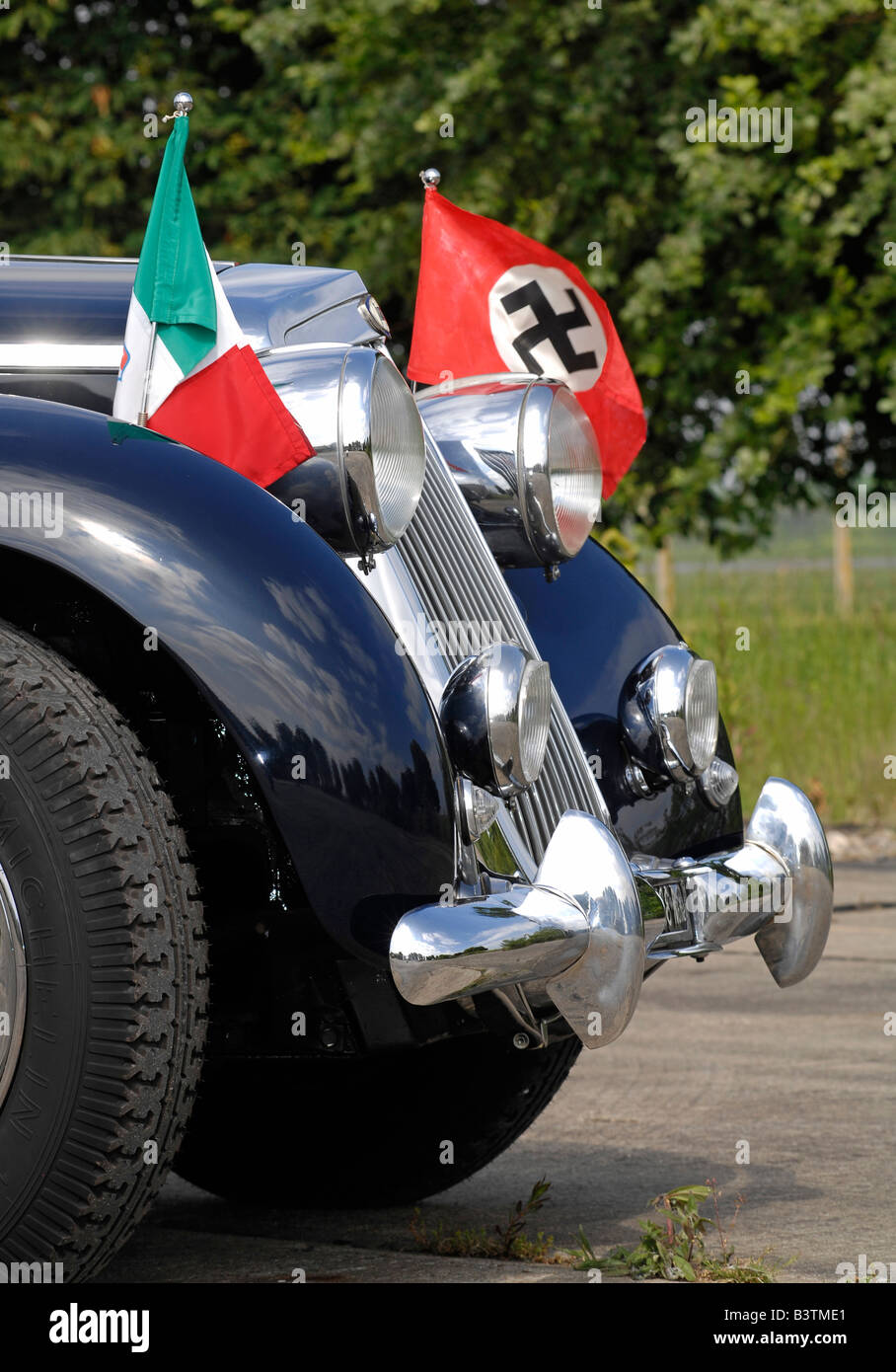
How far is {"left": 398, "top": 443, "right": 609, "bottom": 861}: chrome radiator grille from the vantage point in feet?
9.56

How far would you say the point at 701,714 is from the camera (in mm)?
3443

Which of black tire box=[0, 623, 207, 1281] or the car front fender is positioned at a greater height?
the car front fender

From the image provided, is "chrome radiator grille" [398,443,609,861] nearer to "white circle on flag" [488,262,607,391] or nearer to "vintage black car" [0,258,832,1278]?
"vintage black car" [0,258,832,1278]

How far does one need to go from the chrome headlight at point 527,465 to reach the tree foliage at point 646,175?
6.62 metres

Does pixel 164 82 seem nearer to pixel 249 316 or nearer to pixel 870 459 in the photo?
pixel 870 459

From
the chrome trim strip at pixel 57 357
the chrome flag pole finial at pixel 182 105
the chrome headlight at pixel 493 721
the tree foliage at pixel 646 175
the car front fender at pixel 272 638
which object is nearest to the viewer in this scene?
the car front fender at pixel 272 638

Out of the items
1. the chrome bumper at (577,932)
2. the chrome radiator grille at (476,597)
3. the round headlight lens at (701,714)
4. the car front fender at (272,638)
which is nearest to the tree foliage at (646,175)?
the round headlight lens at (701,714)

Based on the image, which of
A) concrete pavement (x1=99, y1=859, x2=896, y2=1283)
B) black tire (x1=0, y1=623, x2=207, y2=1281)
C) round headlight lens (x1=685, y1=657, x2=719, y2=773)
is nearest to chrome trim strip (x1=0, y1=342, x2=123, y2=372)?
black tire (x1=0, y1=623, x2=207, y2=1281)

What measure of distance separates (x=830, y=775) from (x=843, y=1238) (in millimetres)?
5901

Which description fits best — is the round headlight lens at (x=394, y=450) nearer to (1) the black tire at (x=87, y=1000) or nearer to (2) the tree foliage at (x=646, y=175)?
(1) the black tire at (x=87, y=1000)

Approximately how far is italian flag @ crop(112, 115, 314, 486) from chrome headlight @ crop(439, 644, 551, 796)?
1.35ft

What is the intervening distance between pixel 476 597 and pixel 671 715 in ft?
1.74

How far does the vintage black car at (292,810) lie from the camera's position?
86.4 inches
